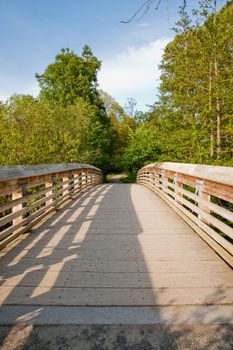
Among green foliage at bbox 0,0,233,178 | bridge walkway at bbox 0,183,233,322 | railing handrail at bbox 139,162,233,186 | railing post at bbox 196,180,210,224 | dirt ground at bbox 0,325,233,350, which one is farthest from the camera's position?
green foliage at bbox 0,0,233,178

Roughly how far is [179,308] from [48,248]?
2220mm

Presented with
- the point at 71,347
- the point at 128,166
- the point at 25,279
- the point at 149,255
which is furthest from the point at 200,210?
the point at 128,166

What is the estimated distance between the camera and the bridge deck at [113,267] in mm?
2857

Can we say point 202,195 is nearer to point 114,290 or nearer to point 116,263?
point 116,263

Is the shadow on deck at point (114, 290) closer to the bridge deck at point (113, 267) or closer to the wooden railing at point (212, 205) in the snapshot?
the bridge deck at point (113, 267)

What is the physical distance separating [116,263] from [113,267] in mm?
127

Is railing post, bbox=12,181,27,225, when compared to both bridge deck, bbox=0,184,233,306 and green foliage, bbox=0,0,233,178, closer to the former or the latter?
bridge deck, bbox=0,184,233,306

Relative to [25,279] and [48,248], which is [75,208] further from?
[25,279]

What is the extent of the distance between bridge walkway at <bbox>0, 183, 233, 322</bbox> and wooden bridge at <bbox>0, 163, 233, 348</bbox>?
0.04 feet

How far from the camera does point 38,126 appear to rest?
15000 millimetres

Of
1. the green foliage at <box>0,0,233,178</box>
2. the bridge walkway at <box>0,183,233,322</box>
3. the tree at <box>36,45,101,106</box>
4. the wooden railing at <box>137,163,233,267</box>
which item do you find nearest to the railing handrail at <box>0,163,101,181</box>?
the bridge walkway at <box>0,183,233,322</box>

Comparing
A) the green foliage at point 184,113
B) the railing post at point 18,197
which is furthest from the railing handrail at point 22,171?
the green foliage at point 184,113

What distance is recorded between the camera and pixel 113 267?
3574 millimetres

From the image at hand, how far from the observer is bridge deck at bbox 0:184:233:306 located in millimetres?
2857
